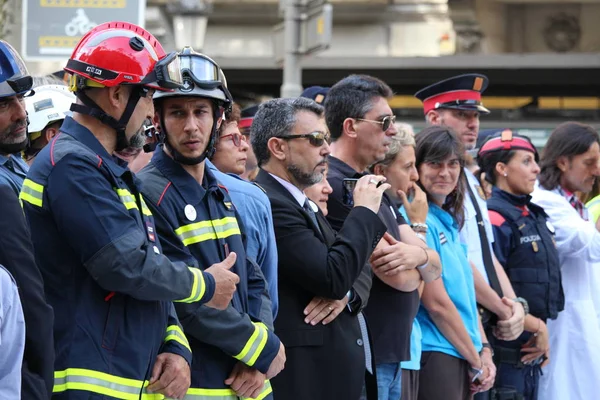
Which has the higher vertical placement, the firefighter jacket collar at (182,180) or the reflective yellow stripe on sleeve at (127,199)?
the firefighter jacket collar at (182,180)

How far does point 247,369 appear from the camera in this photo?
4.18 metres

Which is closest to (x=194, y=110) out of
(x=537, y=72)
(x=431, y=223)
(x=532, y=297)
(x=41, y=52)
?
(x=431, y=223)

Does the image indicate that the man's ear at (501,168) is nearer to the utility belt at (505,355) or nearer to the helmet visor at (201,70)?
the utility belt at (505,355)

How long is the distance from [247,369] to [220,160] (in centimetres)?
165

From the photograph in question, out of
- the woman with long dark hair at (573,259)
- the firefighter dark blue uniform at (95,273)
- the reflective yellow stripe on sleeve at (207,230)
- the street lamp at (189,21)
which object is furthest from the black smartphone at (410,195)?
the street lamp at (189,21)

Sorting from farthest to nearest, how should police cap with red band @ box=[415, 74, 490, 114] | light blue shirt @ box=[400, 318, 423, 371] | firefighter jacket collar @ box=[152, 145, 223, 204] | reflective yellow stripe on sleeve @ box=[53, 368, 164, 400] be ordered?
police cap with red band @ box=[415, 74, 490, 114], light blue shirt @ box=[400, 318, 423, 371], firefighter jacket collar @ box=[152, 145, 223, 204], reflective yellow stripe on sleeve @ box=[53, 368, 164, 400]

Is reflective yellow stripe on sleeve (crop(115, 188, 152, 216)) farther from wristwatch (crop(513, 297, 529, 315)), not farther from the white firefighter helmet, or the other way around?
wristwatch (crop(513, 297, 529, 315))

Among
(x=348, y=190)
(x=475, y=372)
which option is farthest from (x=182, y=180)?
(x=475, y=372)

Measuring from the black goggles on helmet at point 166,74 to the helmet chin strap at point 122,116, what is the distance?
0.16 ft

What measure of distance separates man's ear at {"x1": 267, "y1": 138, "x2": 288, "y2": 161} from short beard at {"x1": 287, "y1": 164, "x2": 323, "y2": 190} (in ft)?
0.21

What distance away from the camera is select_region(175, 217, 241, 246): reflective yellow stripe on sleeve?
4160mm

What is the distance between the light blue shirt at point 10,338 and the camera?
3.09 metres

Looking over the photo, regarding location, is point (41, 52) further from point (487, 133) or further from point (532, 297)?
point (532, 297)

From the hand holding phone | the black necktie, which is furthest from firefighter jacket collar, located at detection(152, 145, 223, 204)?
the hand holding phone
